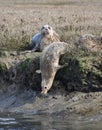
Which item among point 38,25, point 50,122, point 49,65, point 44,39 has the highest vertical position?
point 49,65

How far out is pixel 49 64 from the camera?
14070mm

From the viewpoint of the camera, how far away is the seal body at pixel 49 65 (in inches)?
548

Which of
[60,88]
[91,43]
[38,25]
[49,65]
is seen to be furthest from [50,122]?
[38,25]

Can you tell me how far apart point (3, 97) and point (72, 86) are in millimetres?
1992

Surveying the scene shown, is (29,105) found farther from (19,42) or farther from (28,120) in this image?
(19,42)

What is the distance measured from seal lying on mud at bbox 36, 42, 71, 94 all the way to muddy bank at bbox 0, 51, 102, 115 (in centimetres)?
15

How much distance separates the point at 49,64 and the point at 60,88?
0.57 m

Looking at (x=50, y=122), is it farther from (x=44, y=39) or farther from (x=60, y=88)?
(x=44, y=39)

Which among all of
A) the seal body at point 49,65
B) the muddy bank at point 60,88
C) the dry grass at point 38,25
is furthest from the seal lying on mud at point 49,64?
the dry grass at point 38,25

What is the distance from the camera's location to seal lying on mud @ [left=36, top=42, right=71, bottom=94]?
13.9 meters

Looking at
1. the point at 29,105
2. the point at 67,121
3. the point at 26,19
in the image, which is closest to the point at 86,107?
the point at 67,121

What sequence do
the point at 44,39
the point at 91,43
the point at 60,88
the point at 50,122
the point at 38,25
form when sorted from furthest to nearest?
the point at 38,25
the point at 44,39
the point at 91,43
the point at 60,88
the point at 50,122

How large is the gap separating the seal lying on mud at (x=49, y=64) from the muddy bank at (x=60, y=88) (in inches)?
5.8

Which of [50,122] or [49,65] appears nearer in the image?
[50,122]
